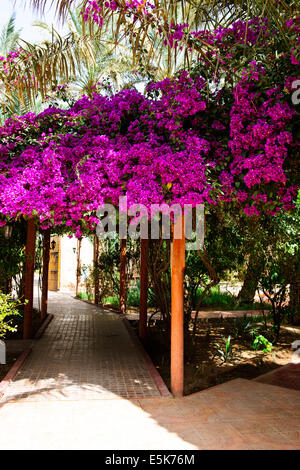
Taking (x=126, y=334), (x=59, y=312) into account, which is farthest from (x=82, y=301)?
(x=126, y=334)

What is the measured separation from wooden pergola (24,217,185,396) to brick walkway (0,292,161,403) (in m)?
0.36

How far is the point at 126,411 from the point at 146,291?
390 centimetres

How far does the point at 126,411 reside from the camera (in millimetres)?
4793

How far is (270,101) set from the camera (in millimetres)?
4668

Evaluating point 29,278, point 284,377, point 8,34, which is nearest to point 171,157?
point 284,377

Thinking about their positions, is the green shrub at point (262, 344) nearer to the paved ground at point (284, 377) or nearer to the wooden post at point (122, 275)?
the paved ground at point (284, 377)

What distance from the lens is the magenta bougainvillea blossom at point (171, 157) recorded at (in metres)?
4.71

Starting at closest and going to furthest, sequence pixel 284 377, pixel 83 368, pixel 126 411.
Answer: pixel 126 411
pixel 284 377
pixel 83 368

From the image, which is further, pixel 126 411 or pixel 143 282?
pixel 143 282

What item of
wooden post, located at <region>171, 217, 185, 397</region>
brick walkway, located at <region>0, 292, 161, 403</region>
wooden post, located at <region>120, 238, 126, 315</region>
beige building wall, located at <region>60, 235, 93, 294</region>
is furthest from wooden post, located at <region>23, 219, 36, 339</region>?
beige building wall, located at <region>60, 235, 93, 294</region>

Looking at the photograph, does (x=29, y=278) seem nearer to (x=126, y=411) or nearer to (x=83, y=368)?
(x=83, y=368)

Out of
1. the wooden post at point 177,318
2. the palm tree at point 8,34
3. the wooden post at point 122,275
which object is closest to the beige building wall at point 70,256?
the wooden post at point 122,275

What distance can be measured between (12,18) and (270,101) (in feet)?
41.2

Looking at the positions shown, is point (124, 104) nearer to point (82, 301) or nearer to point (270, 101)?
point (270, 101)
